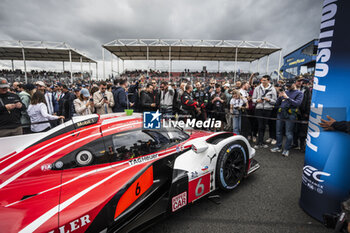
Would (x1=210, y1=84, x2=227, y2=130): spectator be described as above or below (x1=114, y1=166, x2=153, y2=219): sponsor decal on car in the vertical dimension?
above

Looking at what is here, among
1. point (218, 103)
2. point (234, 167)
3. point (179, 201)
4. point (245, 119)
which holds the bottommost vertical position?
point (179, 201)

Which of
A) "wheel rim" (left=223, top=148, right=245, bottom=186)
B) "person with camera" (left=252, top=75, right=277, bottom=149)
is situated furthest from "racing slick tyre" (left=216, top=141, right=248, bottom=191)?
"person with camera" (left=252, top=75, right=277, bottom=149)

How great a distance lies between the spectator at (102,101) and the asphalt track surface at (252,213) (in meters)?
3.35

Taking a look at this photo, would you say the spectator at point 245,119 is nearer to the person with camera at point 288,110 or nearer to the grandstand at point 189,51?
the person with camera at point 288,110

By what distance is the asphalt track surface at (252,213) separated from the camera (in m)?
1.81

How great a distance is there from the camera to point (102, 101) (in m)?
4.27

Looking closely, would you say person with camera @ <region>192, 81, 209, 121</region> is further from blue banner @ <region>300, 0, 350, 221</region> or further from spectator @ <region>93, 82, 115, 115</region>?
blue banner @ <region>300, 0, 350, 221</region>

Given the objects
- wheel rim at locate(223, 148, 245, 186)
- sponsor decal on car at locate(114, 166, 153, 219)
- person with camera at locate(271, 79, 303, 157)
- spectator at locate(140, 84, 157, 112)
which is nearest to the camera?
sponsor decal on car at locate(114, 166, 153, 219)

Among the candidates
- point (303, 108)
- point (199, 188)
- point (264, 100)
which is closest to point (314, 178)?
point (199, 188)

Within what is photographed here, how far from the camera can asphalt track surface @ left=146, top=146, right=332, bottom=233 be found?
181 centimetres

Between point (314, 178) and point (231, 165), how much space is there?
3.03 feet

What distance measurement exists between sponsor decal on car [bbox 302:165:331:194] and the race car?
0.90m

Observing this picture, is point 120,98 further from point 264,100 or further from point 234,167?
point 264,100

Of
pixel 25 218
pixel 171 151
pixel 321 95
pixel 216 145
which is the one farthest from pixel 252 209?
pixel 25 218
